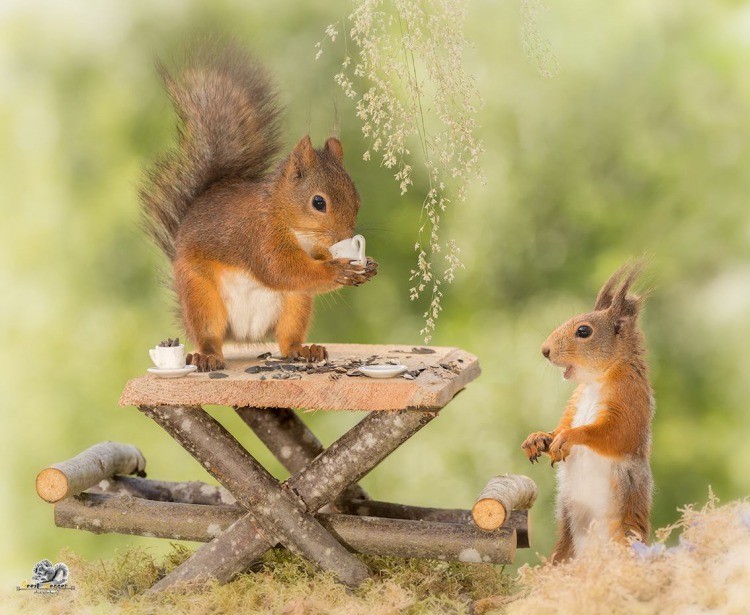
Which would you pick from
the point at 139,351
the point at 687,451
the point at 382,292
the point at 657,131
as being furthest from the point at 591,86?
the point at 139,351

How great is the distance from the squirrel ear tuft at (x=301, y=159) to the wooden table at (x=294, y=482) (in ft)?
1.84

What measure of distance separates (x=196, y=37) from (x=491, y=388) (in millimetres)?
1788

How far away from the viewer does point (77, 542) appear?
174 inches

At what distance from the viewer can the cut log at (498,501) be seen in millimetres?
2619

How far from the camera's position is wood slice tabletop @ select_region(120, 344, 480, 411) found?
2.62 meters

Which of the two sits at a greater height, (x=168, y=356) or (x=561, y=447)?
(x=168, y=356)

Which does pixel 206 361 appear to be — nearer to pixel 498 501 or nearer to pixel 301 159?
pixel 301 159

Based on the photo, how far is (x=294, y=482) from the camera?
111 inches

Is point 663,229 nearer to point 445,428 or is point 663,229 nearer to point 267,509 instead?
point 445,428

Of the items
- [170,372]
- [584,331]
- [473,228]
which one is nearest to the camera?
[584,331]

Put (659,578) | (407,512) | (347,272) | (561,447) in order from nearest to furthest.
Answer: (659,578)
(561,447)
(347,272)
(407,512)

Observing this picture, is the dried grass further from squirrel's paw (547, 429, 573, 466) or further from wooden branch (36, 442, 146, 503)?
wooden branch (36, 442, 146, 503)

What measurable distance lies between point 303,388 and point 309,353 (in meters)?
0.37

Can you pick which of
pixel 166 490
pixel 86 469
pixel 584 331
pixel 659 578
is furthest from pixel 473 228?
pixel 659 578
